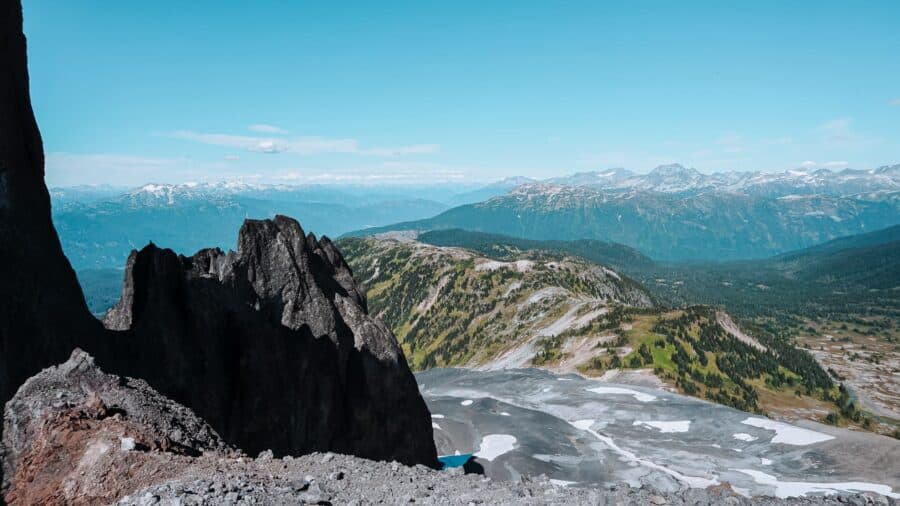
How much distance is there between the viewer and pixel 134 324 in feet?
87.5

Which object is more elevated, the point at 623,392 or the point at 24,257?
the point at 24,257

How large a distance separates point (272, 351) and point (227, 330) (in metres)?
2.66

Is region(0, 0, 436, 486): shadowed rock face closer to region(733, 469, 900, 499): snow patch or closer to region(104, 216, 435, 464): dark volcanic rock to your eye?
region(104, 216, 435, 464): dark volcanic rock

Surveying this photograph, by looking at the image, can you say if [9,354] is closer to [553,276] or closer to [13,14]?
[13,14]

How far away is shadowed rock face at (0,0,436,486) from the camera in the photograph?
21.4 metres

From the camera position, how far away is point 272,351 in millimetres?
31000

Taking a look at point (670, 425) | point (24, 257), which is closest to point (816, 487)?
point (670, 425)

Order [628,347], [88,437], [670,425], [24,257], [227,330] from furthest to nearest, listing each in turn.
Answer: [628,347]
[670,425]
[227,330]
[24,257]
[88,437]

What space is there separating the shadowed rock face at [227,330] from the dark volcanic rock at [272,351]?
0.23 feet

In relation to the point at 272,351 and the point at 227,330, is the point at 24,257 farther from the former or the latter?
the point at 272,351

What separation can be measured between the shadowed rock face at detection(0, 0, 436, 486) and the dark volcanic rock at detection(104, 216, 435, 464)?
7 cm

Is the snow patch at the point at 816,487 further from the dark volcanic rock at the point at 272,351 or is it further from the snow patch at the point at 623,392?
the dark volcanic rock at the point at 272,351

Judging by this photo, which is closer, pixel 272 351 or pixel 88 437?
pixel 88 437

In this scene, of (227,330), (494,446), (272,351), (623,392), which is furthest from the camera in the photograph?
(623,392)
